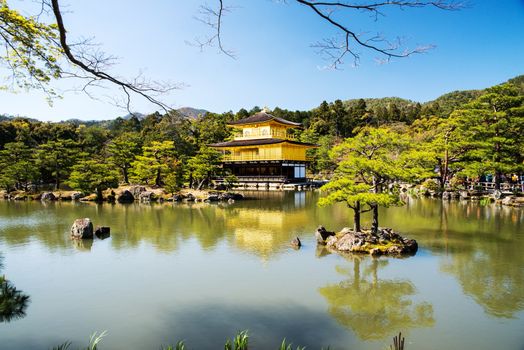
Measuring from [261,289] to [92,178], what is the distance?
17.9m

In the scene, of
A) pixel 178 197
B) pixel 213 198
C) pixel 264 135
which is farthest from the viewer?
pixel 264 135

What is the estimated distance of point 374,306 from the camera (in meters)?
5.77

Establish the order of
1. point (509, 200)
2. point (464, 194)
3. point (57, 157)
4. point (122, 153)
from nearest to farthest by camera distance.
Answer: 1. point (509, 200)
2. point (464, 194)
3. point (57, 157)
4. point (122, 153)

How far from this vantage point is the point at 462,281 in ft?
22.1

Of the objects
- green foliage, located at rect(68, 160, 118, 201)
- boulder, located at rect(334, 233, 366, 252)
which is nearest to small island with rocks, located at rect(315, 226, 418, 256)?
boulder, located at rect(334, 233, 366, 252)

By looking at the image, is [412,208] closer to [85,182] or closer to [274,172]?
[274,172]

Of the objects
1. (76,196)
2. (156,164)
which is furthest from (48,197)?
(156,164)

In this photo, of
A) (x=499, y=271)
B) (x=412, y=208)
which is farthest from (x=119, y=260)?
(x=412, y=208)

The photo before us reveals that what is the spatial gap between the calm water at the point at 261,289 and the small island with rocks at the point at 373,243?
33 centimetres

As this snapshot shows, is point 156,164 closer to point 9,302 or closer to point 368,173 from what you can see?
point 368,173

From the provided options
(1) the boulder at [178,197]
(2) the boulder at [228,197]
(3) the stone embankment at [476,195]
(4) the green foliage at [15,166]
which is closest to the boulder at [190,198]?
(1) the boulder at [178,197]

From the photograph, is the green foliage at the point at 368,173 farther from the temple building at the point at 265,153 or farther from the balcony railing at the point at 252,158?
the balcony railing at the point at 252,158

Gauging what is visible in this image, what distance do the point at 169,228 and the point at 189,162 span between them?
37.5 feet

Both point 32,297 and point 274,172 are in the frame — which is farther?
point 274,172
